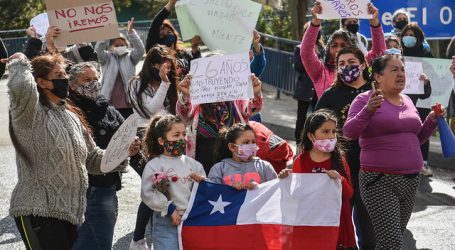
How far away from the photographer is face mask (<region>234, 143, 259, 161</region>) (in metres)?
6.01

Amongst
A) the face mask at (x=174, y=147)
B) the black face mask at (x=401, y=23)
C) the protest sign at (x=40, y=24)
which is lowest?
the black face mask at (x=401, y=23)

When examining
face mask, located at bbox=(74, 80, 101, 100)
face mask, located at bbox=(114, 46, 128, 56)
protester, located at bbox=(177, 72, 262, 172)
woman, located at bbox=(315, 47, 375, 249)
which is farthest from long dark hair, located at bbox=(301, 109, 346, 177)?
face mask, located at bbox=(114, 46, 128, 56)

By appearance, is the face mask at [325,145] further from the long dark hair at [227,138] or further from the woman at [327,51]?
the woman at [327,51]

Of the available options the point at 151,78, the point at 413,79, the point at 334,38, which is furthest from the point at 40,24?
the point at 413,79

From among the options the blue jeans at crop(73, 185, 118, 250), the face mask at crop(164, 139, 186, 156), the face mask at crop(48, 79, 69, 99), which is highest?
the face mask at crop(48, 79, 69, 99)

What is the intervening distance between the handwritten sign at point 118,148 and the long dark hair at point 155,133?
66cm

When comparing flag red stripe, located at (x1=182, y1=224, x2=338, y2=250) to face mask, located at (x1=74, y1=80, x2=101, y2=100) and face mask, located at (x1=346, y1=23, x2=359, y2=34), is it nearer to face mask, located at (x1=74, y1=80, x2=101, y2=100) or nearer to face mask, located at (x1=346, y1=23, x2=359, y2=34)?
face mask, located at (x1=74, y1=80, x2=101, y2=100)

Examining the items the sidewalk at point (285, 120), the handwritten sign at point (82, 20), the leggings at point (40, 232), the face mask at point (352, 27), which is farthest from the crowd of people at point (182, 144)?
the sidewalk at point (285, 120)

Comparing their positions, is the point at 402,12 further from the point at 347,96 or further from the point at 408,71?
the point at 347,96

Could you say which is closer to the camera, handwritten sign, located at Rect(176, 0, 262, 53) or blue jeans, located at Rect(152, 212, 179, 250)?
blue jeans, located at Rect(152, 212, 179, 250)

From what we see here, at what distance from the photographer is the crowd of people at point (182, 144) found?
16.0 feet

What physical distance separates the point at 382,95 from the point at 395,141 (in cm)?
39

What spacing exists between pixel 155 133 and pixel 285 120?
8292 millimetres

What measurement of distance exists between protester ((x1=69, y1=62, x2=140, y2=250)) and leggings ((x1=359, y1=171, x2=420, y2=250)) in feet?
5.84
